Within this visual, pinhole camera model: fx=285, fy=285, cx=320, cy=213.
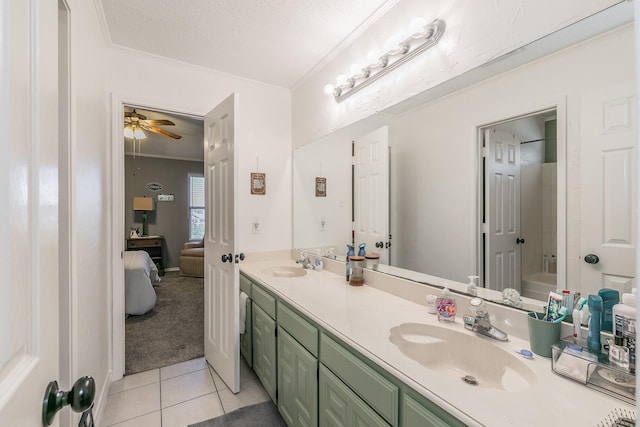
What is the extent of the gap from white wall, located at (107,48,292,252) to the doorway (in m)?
1.91

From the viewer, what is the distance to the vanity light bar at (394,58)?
1.41 m

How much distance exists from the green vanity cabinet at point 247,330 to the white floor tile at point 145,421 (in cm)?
66

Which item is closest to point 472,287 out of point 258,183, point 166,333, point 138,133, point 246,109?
point 258,183

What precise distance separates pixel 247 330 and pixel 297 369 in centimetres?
86

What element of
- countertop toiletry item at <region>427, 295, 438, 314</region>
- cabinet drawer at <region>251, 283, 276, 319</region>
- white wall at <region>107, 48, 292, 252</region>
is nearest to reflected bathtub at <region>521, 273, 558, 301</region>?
countertop toiletry item at <region>427, 295, 438, 314</region>

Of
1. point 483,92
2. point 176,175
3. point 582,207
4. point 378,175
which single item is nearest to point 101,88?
point 378,175

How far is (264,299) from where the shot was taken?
193cm

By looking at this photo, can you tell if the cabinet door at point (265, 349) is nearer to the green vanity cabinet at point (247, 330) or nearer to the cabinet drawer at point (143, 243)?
the green vanity cabinet at point (247, 330)

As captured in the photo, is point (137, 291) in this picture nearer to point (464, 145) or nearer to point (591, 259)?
point (464, 145)

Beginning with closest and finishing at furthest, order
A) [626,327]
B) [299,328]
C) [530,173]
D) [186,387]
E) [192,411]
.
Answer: [626,327] < [530,173] < [299,328] < [192,411] < [186,387]

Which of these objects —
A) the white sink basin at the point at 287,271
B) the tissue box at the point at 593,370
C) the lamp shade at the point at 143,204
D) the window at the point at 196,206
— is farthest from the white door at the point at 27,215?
the window at the point at 196,206

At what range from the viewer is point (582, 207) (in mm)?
996

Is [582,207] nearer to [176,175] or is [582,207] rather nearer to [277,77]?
[277,77]

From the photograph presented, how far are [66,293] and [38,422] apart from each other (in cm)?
89
